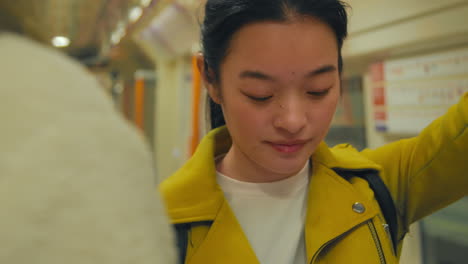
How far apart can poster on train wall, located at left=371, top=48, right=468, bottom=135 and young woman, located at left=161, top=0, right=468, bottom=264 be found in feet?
2.11

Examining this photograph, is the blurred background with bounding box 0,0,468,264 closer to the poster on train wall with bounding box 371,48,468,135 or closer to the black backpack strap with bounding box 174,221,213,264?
the poster on train wall with bounding box 371,48,468,135

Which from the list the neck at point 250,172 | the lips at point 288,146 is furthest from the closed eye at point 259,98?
the neck at point 250,172

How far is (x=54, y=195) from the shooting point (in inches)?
7.3

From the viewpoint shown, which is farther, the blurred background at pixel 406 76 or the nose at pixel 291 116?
the blurred background at pixel 406 76

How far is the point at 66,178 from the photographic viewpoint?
0.63 feet

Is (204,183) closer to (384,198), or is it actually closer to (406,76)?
(384,198)

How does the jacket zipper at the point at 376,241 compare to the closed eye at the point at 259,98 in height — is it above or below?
below

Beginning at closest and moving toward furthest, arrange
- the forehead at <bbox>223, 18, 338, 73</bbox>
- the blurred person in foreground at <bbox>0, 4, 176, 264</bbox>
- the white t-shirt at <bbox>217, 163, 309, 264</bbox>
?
the blurred person in foreground at <bbox>0, 4, 176, 264</bbox>
the forehead at <bbox>223, 18, 338, 73</bbox>
the white t-shirt at <bbox>217, 163, 309, 264</bbox>

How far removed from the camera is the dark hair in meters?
0.68

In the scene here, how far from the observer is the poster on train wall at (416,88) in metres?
1.31

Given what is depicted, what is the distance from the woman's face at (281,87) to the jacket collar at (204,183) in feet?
0.45

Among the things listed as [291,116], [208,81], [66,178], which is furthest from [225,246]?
[66,178]

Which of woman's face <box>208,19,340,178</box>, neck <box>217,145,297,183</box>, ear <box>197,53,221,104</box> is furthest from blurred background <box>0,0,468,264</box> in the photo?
neck <box>217,145,297,183</box>

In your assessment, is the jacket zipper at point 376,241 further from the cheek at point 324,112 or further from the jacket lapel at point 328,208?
the cheek at point 324,112
